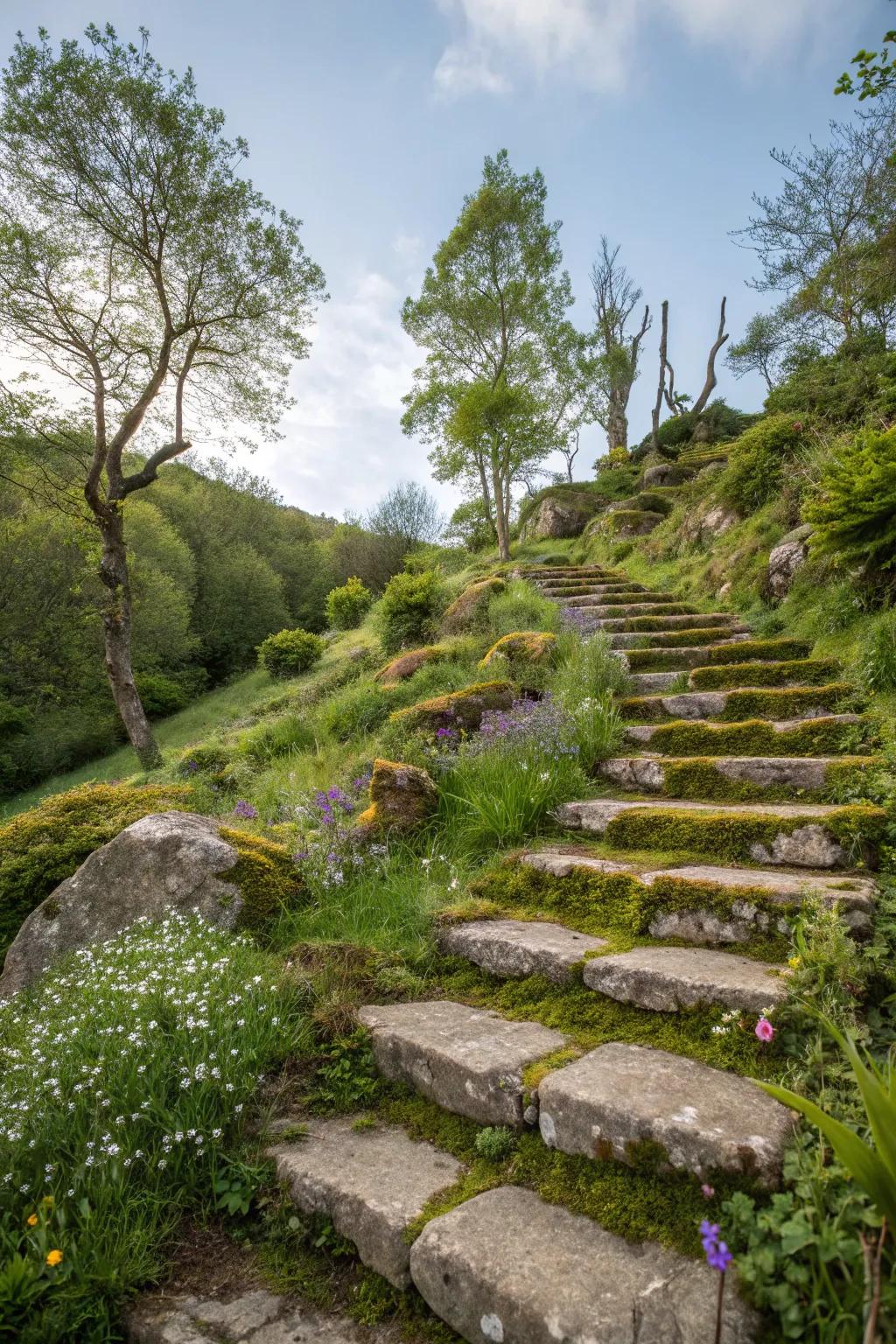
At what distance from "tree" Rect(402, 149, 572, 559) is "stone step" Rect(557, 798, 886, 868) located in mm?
13474

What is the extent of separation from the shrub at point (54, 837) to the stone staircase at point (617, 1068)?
9.56 ft

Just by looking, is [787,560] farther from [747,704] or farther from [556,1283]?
[556,1283]

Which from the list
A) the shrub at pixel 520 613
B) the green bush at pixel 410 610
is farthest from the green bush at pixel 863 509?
the green bush at pixel 410 610

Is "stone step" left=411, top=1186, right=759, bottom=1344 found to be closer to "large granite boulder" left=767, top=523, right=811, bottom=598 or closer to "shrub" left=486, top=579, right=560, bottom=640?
"large granite boulder" left=767, top=523, right=811, bottom=598

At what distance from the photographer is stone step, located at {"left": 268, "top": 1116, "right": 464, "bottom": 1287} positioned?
1.70m

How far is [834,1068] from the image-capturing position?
5.25 feet

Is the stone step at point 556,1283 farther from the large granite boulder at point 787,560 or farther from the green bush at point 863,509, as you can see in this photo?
the large granite boulder at point 787,560

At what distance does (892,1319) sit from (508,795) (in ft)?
9.67

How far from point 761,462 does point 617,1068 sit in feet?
28.0

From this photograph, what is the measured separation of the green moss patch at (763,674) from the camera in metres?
4.84

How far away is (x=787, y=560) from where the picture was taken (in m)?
6.50

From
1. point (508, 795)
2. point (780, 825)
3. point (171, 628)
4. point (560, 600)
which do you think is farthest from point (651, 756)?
point (171, 628)

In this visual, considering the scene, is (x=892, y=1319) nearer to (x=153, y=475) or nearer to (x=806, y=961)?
(x=806, y=961)

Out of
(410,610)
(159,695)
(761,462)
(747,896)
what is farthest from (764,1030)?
(159,695)
